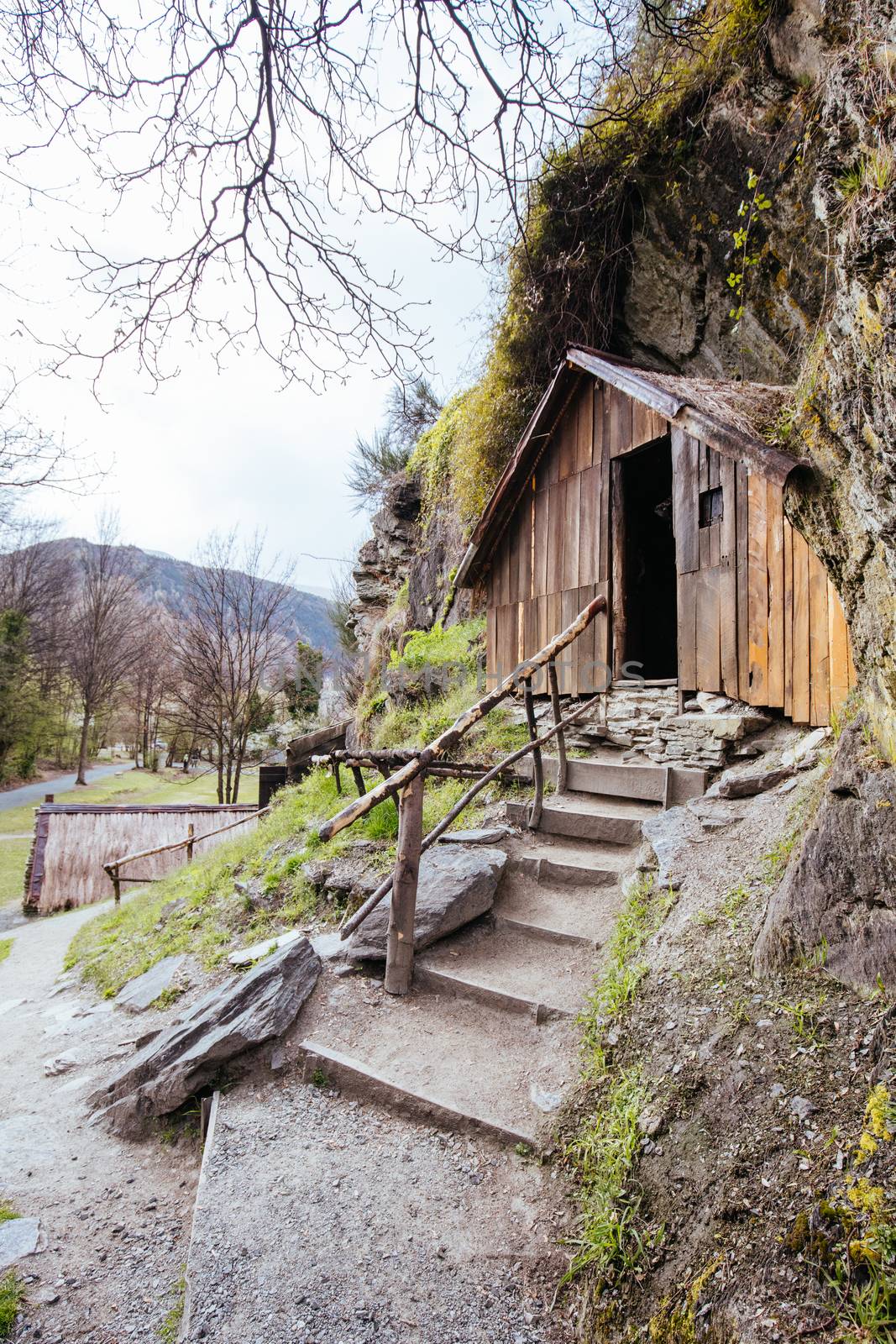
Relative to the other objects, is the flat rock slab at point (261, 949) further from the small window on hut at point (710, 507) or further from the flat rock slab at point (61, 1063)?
the small window on hut at point (710, 507)

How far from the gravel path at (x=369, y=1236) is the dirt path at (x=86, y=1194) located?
0.36 meters

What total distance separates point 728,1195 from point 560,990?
1.74m

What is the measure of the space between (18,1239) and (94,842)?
11093 millimetres

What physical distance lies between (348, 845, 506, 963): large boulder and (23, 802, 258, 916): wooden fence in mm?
8753

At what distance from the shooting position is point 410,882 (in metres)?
3.96

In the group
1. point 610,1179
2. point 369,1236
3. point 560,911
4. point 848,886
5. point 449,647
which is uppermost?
point 449,647

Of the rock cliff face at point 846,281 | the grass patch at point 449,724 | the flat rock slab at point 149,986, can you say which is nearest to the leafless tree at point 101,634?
the grass patch at point 449,724

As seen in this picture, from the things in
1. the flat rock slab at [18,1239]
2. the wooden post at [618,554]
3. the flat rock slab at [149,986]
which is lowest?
the flat rock slab at [149,986]

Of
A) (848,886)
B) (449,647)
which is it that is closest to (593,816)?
(848,886)

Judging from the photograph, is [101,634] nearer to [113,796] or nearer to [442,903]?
[113,796]

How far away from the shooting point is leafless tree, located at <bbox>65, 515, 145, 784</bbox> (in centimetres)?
2589

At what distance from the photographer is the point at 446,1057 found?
332 cm

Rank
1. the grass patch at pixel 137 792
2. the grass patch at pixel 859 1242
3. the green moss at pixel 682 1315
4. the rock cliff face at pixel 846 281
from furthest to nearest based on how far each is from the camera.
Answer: the grass patch at pixel 137 792, the rock cliff face at pixel 846 281, the green moss at pixel 682 1315, the grass patch at pixel 859 1242

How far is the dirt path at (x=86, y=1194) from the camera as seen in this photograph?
2.39 meters
